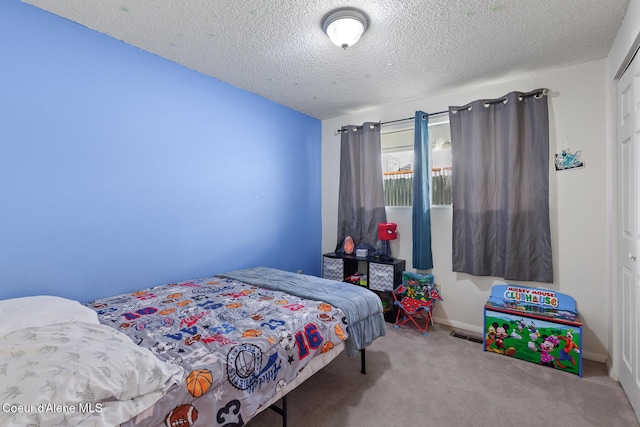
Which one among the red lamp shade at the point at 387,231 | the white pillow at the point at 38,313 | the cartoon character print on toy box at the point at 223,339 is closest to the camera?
the cartoon character print on toy box at the point at 223,339

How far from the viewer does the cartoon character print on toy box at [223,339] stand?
4.04ft

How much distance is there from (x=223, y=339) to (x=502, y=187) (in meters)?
2.76

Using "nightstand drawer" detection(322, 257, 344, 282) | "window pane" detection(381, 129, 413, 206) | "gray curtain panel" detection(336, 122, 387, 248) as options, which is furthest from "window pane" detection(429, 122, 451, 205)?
"nightstand drawer" detection(322, 257, 344, 282)

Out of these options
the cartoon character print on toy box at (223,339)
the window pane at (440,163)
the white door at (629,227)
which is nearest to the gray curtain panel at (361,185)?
the window pane at (440,163)

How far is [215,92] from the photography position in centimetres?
292

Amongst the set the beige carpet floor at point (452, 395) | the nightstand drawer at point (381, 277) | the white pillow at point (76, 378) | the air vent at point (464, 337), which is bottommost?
the beige carpet floor at point (452, 395)

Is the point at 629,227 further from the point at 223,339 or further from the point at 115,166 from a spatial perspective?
the point at 115,166

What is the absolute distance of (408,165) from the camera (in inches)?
142

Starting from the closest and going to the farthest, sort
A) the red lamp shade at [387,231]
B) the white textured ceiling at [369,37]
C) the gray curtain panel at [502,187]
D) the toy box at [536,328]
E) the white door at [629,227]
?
1. the white door at [629,227]
2. the white textured ceiling at [369,37]
3. the toy box at [536,328]
4. the gray curtain panel at [502,187]
5. the red lamp shade at [387,231]

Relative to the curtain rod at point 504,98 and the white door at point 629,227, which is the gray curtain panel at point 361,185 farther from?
the white door at point 629,227

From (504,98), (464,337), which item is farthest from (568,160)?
(464,337)

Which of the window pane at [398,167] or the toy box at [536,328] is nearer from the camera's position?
the toy box at [536,328]

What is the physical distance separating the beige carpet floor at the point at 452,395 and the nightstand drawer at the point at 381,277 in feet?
2.66

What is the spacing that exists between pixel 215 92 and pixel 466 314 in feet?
11.1
